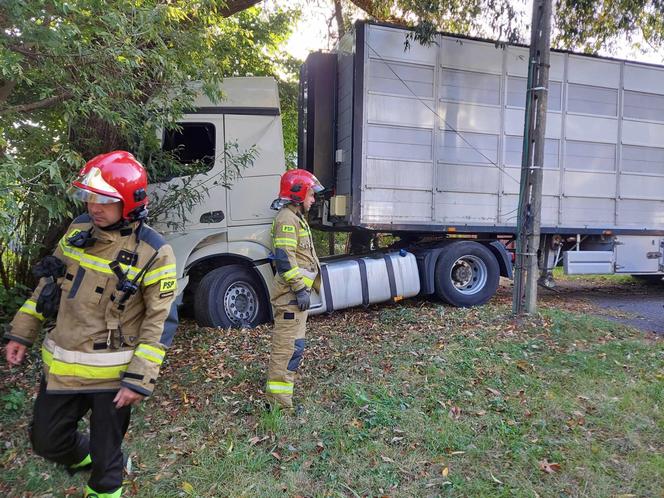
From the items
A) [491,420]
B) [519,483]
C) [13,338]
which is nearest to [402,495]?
[519,483]

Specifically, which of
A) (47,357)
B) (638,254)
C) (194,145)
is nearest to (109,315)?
(47,357)

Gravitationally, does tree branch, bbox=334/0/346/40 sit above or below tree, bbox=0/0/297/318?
above

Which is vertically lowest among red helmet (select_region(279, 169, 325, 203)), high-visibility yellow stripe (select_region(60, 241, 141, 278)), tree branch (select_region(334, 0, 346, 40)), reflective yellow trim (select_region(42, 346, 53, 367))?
reflective yellow trim (select_region(42, 346, 53, 367))

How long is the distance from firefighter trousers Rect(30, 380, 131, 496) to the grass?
0.51 m

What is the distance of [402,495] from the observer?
272cm

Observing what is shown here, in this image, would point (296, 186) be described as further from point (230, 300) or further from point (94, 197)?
point (230, 300)

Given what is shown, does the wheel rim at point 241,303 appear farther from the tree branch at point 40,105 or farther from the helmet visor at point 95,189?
the helmet visor at point 95,189

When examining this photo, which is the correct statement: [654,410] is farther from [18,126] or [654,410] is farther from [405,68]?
[18,126]

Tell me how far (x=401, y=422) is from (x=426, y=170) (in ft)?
12.7

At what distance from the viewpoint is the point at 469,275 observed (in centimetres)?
705

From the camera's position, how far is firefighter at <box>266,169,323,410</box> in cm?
361

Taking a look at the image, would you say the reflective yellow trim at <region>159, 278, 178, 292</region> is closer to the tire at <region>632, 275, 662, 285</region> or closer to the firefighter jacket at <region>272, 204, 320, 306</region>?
the firefighter jacket at <region>272, 204, 320, 306</region>

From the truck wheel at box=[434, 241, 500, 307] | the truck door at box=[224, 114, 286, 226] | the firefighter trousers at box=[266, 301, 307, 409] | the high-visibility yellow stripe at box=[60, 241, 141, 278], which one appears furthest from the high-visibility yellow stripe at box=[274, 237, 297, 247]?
the truck wheel at box=[434, 241, 500, 307]

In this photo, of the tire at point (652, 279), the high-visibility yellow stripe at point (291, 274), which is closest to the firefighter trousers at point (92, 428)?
the high-visibility yellow stripe at point (291, 274)
